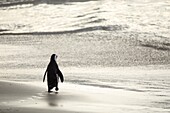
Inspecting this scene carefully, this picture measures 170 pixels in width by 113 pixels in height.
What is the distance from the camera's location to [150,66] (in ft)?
88.4

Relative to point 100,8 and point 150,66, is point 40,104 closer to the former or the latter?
point 150,66

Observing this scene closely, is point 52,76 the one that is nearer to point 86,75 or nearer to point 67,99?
point 67,99

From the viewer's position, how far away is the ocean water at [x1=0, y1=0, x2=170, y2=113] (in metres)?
21.2

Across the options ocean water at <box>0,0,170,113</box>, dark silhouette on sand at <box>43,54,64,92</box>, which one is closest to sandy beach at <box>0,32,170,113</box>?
ocean water at <box>0,0,170,113</box>

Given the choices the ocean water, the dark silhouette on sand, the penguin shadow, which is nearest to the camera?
the penguin shadow

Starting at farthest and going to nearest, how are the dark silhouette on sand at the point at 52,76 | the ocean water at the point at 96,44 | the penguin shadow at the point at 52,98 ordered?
the ocean water at the point at 96,44
the dark silhouette on sand at the point at 52,76
the penguin shadow at the point at 52,98

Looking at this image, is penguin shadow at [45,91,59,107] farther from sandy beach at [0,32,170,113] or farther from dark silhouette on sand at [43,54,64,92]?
dark silhouette on sand at [43,54,64,92]

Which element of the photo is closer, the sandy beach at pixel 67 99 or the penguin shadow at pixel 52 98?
the sandy beach at pixel 67 99

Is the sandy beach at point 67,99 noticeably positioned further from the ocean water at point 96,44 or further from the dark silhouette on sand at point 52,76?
the ocean water at point 96,44

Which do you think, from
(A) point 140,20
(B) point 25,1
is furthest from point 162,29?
(B) point 25,1

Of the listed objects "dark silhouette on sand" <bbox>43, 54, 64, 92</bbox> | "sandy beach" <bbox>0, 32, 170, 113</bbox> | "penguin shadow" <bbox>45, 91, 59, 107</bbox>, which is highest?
"dark silhouette on sand" <bbox>43, 54, 64, 92</bbox>

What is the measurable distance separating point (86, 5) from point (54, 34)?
13520mm

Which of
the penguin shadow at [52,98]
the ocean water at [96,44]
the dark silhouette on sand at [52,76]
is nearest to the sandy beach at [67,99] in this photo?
the penguin shadow at [52,98]

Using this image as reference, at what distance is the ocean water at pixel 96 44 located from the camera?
21.2m
